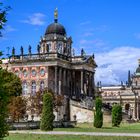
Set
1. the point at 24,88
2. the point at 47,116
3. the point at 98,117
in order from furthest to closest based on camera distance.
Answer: the point at 24,88 < the point at 98,117 < the point at 47,116

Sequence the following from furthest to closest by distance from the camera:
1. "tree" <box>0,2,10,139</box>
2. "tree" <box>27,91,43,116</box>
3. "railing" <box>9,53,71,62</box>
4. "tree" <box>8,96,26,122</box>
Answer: "railing" <box>9,53,71,62</box> → "tree" <box>27,91,43,116</box> → "tree" <box>8,96,26,122</box> → "tree" <box>0,2,10,139</box>

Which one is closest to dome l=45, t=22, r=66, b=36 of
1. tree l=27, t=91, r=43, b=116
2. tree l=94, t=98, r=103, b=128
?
tree l=27, t=91, r=43, b=116

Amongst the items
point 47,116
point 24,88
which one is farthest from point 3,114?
point 24,88

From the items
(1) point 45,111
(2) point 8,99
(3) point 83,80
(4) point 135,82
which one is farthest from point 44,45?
(2) point 8,99

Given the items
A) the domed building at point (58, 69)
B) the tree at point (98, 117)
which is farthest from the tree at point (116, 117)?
the domed building at point (58, 69)

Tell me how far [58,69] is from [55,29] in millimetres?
11150

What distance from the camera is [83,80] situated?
10119 cm

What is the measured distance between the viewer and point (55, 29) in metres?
102

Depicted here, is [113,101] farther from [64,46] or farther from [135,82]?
[64,46]

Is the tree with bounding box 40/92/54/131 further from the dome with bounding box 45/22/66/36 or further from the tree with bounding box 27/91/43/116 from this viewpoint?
the dome with bounding box 45/22/66/36

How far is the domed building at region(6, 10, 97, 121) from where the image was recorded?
94.1 metres

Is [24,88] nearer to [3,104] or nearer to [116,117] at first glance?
[116,117]

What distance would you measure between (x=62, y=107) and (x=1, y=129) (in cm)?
7545

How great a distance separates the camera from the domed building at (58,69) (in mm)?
94062
